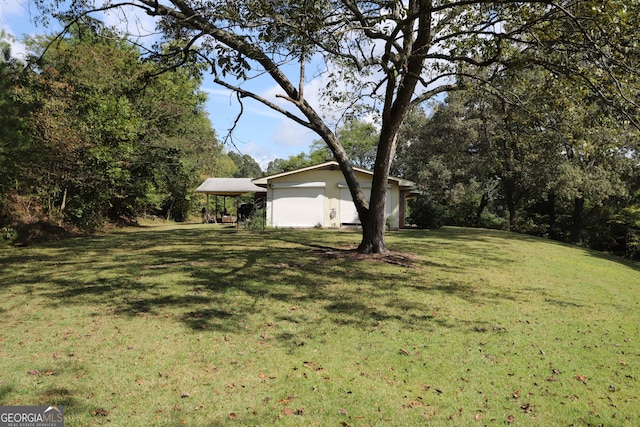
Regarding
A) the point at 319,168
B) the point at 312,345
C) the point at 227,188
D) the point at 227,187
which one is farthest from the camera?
the point at 227,187

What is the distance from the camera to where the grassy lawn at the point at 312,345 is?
12.7 ft

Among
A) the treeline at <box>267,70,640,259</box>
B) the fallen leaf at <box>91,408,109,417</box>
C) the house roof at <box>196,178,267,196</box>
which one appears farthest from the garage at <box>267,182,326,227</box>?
the fallen leaf at <box>91,408,109,417</box>

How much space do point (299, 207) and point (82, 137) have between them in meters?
11.3

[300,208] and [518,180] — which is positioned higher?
[518,180]

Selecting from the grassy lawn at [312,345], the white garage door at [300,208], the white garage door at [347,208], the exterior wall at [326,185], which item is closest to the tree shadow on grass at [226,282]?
the grassy lawn at [312,345]

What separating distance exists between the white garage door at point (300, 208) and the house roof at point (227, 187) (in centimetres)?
715

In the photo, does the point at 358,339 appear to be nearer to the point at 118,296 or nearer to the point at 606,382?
the point at 606,382

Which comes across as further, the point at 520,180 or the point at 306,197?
the point at 520,180

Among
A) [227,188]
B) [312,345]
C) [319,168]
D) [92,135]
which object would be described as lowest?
A: [312,345]

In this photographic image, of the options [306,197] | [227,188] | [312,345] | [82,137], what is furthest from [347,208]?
[312,345]

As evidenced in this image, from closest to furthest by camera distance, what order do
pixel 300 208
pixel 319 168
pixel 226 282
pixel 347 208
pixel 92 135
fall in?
pixel 226 282, pixel 92 135, pixel 319 168, pixel 300 208, pixel 347 208

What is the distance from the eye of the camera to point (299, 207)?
23297mm

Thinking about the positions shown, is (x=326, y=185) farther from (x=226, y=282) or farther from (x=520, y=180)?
(x=226, y=282)

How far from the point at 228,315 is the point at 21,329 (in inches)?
110
